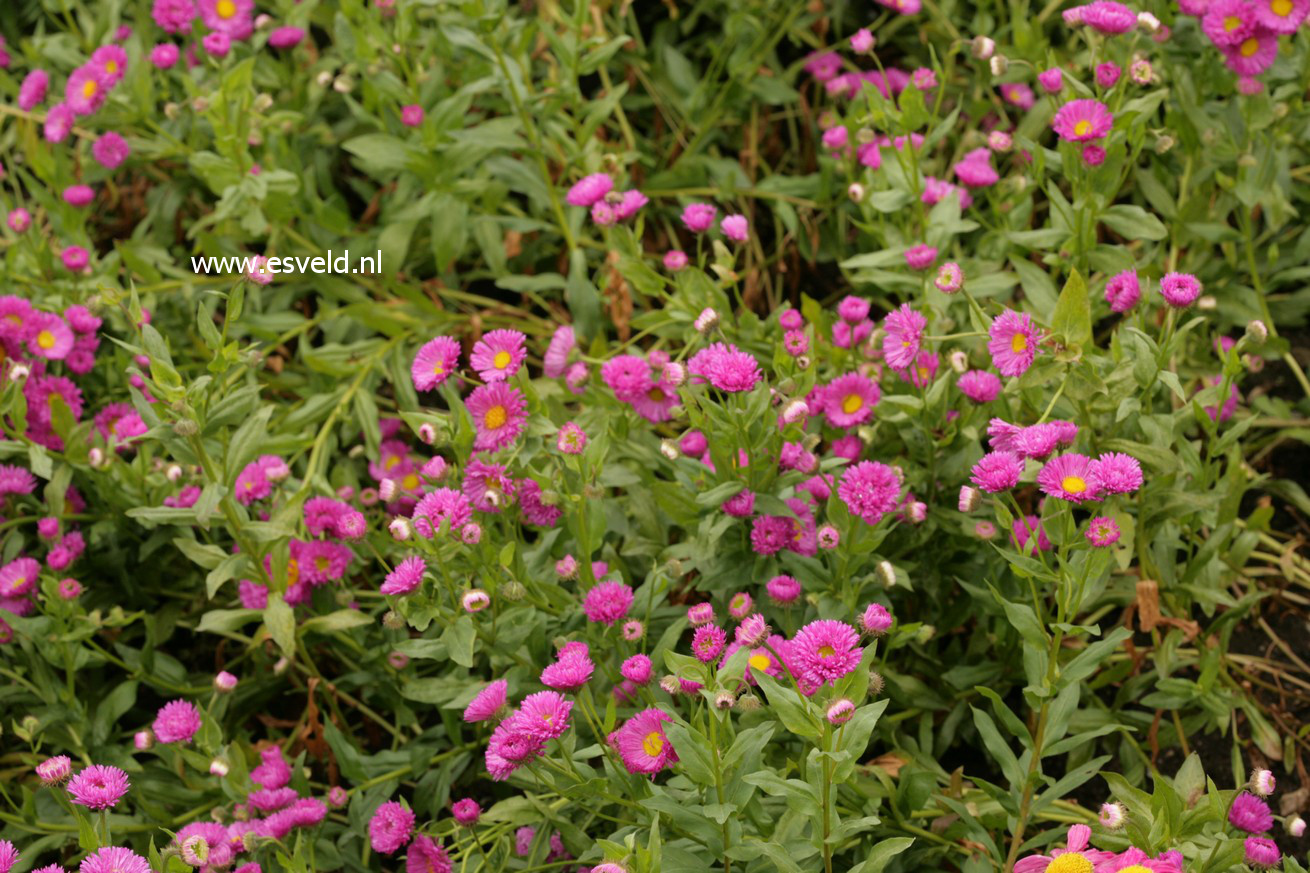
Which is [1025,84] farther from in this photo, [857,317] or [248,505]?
[248,505]

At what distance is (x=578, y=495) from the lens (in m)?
1.89

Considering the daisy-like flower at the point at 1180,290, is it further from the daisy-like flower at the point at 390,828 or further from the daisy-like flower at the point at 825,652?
the daisy-like flower at the point at 390,828

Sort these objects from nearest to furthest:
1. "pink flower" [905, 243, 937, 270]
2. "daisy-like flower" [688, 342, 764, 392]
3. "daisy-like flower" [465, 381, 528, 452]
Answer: "daisy-like flower" [688, 342, 764, 392], "daisy-like flower" [465, 381, 528, 452], "pink flower" [905, 243, 937, 270]

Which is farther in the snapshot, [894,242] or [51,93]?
[51,93]

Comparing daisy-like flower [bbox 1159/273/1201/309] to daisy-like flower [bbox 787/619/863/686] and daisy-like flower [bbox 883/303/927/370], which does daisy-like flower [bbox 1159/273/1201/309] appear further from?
daisy-like flower [bbox 787/619/863/686]

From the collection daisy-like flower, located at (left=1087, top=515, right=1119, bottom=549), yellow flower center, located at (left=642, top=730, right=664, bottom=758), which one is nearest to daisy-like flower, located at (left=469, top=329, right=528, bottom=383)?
yellow flower center, located at (left=642, top=730, right=664, bottom=758)

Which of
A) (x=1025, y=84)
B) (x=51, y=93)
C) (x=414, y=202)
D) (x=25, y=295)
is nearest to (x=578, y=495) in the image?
(x=414, y=202)

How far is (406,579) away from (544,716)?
29cm

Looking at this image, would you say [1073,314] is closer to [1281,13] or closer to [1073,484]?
[1073,484]

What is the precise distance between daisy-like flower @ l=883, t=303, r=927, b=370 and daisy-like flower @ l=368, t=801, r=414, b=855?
95 cm

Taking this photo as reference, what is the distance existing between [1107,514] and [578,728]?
81 centimetres

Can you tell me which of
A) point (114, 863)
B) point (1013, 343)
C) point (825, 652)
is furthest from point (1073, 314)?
point (114, 863)

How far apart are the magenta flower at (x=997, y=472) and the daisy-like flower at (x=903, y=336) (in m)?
0.24

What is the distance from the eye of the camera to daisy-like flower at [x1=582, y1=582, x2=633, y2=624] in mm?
1828
